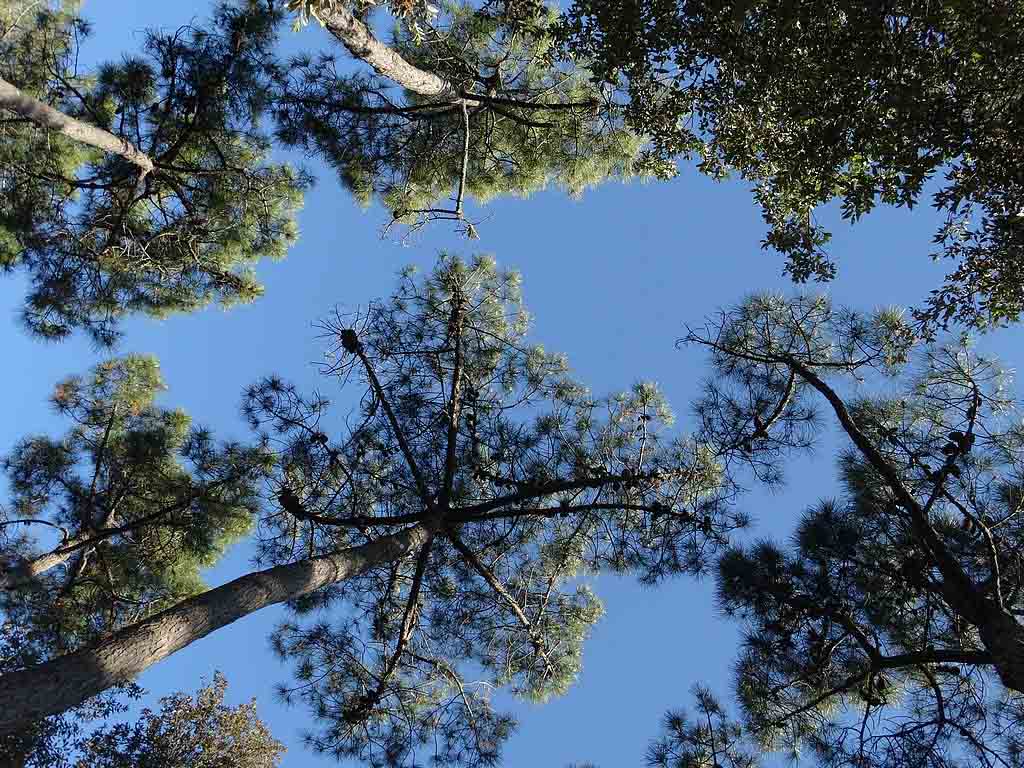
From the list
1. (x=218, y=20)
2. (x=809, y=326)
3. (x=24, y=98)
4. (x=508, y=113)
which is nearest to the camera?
(x=24, y=98)

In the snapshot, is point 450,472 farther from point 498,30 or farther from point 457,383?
point 498,30

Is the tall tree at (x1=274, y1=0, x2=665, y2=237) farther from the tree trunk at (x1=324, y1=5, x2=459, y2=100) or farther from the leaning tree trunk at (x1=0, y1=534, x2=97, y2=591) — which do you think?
the leaning tree trunk at (x1=0, y1=534, x2=97, y2=591)

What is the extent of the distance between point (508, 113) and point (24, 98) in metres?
4.87

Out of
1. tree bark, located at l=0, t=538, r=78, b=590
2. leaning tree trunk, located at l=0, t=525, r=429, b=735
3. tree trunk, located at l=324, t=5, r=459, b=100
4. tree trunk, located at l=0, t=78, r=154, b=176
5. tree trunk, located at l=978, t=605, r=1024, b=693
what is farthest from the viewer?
tree bark, located at l=0, t=538, r=78, b=590

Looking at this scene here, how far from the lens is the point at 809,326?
5496mm

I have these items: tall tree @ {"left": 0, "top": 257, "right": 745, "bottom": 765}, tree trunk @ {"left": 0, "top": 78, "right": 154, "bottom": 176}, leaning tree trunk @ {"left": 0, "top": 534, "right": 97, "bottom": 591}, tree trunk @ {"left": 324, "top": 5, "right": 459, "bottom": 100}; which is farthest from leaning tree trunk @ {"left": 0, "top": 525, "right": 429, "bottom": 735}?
tree trunk @ {"left": 0, "top": 78, "right": 154, "bottom": 176}

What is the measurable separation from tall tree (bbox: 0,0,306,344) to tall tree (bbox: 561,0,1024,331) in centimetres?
432

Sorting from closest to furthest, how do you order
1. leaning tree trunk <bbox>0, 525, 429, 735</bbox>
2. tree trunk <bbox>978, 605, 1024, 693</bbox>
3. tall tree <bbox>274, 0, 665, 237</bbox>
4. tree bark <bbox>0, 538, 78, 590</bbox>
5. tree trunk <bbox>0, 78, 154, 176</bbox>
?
leaning tree trunk <bbox>0, 525, 429, 735</bbox>
tree trunk <bbox>978, 605, 1024, 693</bbox>
tree trunk <bbox>0, 78, 154, 176</bbox>
tree bark <bbox>0, 538, 78, 590</bbox>
tall tree <bbox>274, 0, 665, 237</bbox>

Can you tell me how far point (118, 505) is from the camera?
7605mm

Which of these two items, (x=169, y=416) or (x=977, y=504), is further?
(x=169, y=416)

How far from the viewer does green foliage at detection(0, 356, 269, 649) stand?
711cm

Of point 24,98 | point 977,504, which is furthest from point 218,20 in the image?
point 977,504

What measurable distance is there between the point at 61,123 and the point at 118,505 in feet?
15.0

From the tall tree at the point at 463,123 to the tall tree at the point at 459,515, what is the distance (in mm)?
1730
